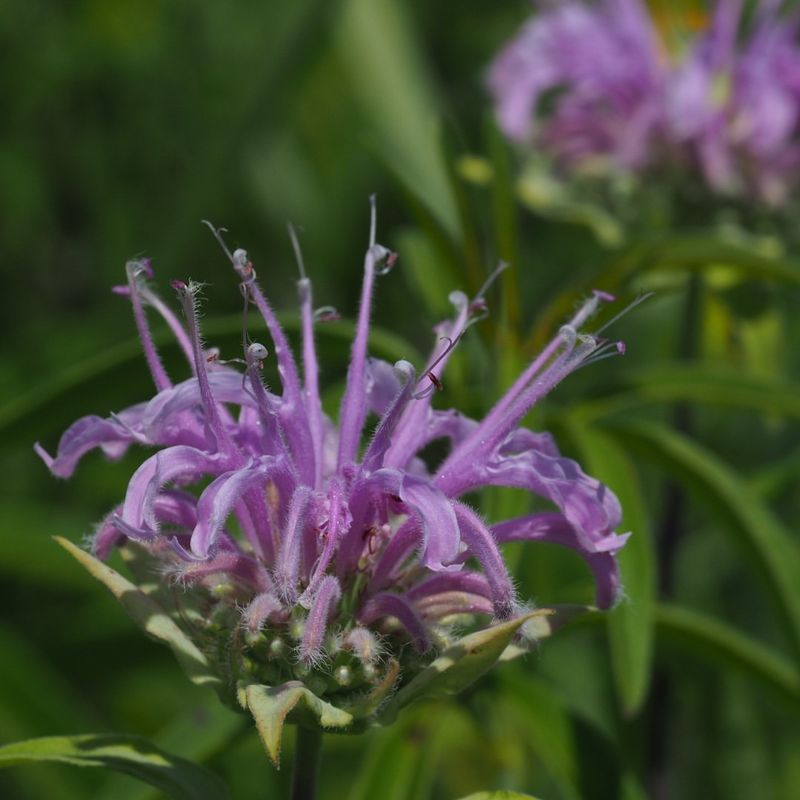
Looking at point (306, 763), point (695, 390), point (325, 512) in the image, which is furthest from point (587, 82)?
point (306, 763)

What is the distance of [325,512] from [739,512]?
51 centimetres

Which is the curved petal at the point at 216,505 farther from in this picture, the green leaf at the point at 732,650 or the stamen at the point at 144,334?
the green leaf at the point at 732,650

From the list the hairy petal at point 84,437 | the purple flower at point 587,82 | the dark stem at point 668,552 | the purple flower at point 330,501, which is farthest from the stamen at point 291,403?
the purple flower at point 587,82

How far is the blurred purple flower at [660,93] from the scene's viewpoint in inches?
71.2

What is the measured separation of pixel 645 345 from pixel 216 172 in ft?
2.78

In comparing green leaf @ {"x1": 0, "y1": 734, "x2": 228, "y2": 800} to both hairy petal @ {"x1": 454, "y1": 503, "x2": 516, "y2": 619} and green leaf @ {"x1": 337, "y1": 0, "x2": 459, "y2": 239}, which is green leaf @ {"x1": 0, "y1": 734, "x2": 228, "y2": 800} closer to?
hairy petal @ {"x1": 454, "y1": 503, "x2": 516, "y2": 619}

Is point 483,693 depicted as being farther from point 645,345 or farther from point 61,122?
point 61,122

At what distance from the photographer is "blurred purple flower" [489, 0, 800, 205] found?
5.94 ft

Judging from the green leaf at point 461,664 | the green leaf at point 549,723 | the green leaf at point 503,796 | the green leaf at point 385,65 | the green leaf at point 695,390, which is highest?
the green leaf at point 385,65

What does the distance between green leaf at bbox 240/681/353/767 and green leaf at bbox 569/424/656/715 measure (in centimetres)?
25

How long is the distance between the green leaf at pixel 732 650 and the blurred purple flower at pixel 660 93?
29.3 inches

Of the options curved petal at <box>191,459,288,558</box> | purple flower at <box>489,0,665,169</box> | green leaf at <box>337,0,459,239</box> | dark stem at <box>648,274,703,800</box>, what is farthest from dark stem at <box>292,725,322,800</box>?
green leaf at <box>337,0,459,239</box>

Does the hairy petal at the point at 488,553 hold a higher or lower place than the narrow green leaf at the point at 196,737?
higher

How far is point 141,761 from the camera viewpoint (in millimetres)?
859
